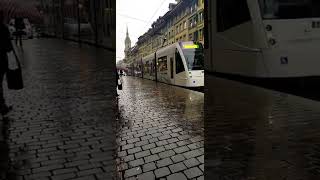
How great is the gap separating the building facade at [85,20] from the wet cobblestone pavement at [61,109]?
77 mm

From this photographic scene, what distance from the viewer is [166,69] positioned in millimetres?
13188

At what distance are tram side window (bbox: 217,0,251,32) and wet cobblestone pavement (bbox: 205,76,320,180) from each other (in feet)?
1.95

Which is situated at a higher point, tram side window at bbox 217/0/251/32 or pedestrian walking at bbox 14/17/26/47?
tram side window at bbox 217/0/251/32

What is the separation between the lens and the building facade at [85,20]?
2652 mm

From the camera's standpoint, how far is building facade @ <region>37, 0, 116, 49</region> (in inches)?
104

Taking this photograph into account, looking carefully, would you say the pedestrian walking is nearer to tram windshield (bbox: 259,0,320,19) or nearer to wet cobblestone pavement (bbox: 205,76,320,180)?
wet cobblestone pavement (bbox: 205,76,320,180)

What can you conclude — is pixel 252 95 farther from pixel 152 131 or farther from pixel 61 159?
pixel 61 159

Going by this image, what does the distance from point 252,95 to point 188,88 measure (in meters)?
6.25

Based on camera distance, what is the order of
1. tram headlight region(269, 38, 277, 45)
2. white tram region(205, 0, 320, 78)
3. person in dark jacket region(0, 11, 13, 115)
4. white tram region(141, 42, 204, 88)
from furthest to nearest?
white tram region(141, 42, 204, 88)
tram headlight region(269, 38, 277, 45)
white tram region(205, 0, 320, 78)
person in dark jacket region(0, 11, 13, 115)

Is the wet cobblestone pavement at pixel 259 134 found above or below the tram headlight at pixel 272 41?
below

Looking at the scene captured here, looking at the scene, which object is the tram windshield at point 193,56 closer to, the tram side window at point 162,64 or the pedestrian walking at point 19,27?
the tram side window at point 162,64

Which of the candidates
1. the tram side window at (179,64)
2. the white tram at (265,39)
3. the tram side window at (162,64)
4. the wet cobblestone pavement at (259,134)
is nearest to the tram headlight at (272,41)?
the white tram at (265,39)

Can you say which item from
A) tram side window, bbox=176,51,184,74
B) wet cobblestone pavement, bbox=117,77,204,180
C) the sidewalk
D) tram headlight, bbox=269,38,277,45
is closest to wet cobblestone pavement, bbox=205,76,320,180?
wet cobblestone pavement, bbox=117,77,204,180

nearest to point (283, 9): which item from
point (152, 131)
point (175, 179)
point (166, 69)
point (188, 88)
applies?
point (152, 131)
